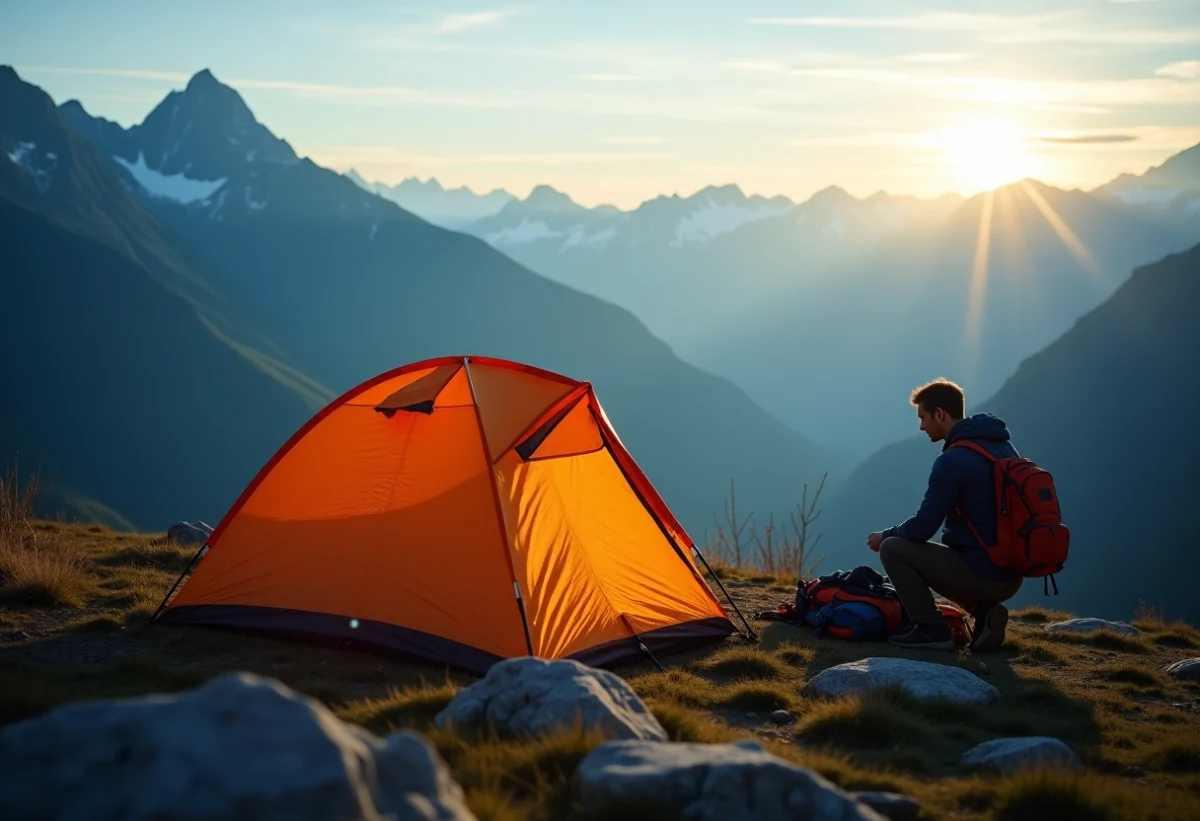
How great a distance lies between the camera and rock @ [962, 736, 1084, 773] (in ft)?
22.4

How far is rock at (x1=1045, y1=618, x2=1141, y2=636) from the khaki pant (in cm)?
269

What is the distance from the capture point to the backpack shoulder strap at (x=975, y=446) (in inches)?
402

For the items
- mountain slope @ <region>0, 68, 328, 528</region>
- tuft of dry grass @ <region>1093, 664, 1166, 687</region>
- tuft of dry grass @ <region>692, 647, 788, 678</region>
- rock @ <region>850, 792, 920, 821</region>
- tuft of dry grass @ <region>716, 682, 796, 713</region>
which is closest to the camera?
rock @ <region>850, 792, 920, 821</region>

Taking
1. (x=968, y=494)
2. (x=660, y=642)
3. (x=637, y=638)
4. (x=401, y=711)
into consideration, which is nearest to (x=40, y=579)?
(x=401, y=711)

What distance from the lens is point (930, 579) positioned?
1056 centimetres

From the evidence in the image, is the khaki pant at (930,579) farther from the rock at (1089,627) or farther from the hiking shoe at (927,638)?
the rock at (1089,627)

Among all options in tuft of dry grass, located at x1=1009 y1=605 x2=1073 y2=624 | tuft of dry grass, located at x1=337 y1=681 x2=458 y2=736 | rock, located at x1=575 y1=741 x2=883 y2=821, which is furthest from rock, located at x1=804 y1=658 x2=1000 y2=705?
tuft of dry grass, located at x1=1009 y1=605 x2=1073 y2=624

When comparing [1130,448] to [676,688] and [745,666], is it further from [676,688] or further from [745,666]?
[676,688]

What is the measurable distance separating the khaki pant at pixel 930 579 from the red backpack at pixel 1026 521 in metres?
0.34

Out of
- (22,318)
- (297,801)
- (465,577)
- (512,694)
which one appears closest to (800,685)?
(465,577)

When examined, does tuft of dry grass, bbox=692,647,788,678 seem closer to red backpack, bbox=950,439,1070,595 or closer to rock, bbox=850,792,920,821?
red backpack, bbox=950,439,1070,595

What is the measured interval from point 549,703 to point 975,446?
5.70m

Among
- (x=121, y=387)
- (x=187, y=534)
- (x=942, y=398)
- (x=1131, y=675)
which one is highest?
(x=121, y=387)

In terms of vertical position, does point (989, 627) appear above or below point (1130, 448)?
above
